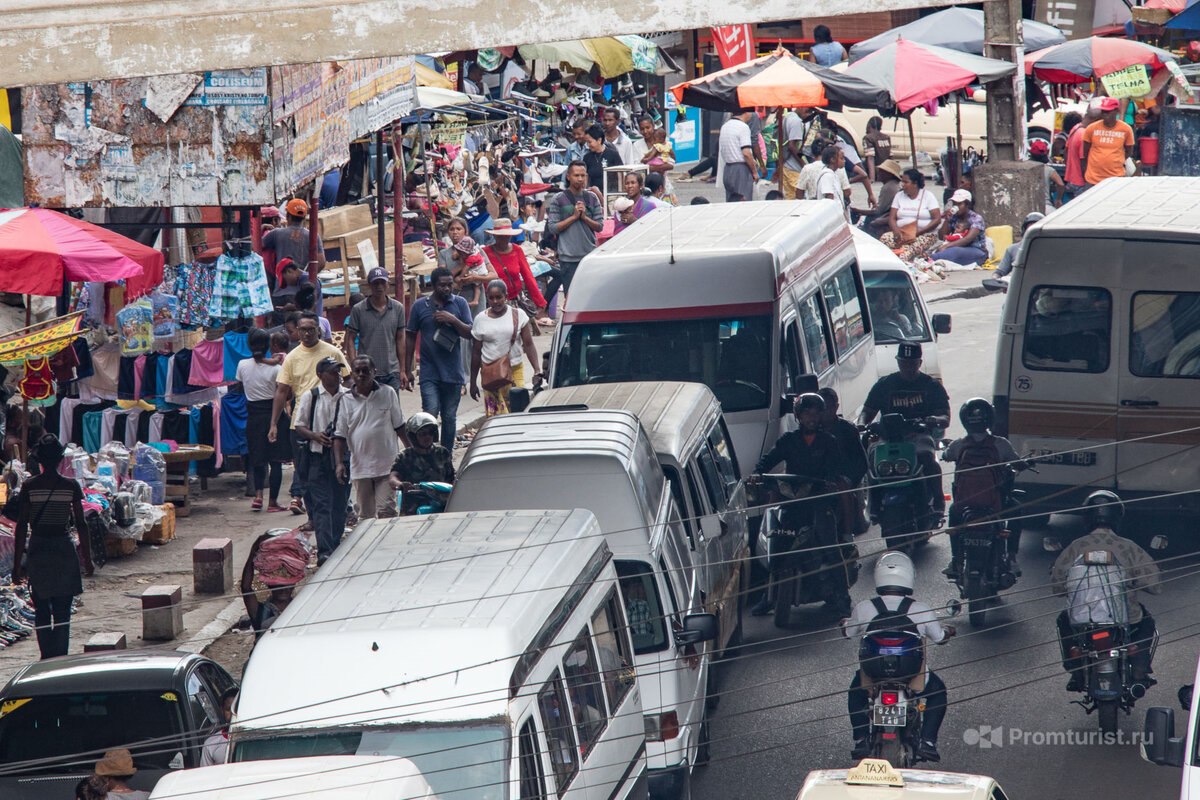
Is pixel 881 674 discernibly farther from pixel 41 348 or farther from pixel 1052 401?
pixel 41 348

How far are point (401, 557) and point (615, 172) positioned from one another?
17166 millimetres

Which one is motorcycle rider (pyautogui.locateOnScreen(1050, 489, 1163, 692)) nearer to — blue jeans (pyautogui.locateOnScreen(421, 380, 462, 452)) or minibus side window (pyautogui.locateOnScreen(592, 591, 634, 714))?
minibus side window (pyautogui.locateOnScreen(592, 591, 634, 714))

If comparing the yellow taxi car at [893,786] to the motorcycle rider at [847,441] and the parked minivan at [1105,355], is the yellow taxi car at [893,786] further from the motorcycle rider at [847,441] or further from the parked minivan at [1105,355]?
the parked minivan at [1105,355]

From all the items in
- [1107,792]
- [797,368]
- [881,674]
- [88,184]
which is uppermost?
[88,184]

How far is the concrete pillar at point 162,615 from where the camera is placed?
1051 cm

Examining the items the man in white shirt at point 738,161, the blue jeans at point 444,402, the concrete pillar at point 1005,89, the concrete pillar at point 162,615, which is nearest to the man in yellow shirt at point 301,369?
the blue jeans at point 444,402

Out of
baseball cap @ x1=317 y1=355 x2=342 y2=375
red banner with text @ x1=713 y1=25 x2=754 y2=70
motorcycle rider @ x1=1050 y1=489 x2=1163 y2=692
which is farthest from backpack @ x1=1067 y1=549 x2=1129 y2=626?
red banner with text @ x1=713 y1=25 x2=754 y2=70

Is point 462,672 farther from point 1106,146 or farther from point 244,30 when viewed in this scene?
point 1106,146

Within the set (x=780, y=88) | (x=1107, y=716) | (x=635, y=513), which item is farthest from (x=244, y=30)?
(x=780, y=88)

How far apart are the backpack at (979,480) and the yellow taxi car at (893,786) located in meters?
4.33

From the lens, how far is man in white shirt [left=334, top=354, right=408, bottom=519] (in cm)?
1157

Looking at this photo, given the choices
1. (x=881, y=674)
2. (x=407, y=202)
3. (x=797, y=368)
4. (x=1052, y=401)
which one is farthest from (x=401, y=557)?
(x=407, y=202)

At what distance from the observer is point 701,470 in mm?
9898

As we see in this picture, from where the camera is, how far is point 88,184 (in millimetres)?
12250
